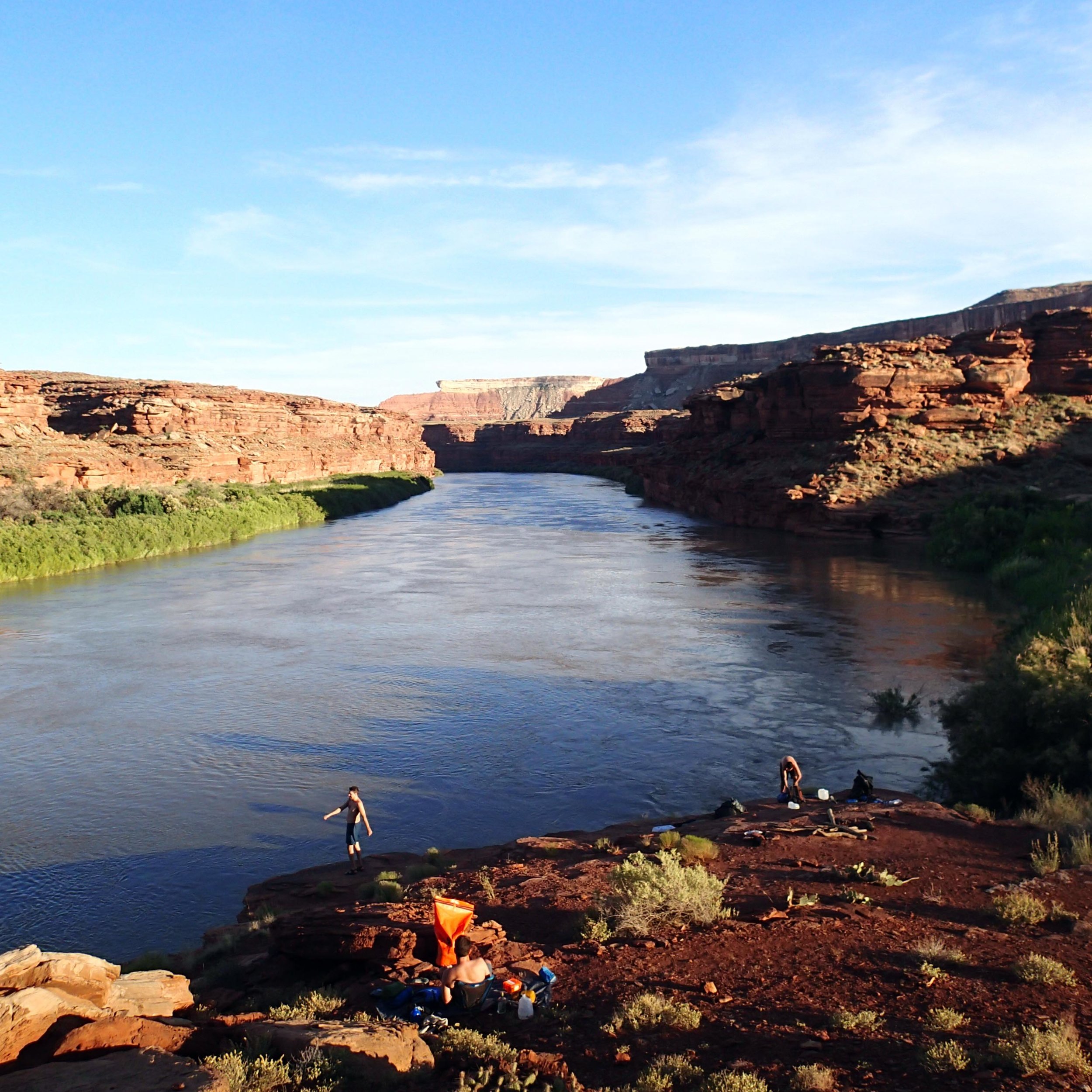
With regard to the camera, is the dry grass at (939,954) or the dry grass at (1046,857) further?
the dry grass at (1046,857)

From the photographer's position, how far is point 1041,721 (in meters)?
11.5

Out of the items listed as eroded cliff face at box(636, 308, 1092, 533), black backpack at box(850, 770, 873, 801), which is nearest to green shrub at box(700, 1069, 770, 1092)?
black backpack at box(850, 770, 873, 801)

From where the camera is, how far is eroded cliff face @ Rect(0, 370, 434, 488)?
40781 mm

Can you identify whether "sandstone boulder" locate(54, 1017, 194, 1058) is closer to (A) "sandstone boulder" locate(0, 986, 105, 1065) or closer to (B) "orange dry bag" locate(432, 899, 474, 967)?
(A) "sandstone boulder" locate(0, 986, 105, 1065)

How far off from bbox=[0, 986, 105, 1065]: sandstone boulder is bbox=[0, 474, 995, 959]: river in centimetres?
315

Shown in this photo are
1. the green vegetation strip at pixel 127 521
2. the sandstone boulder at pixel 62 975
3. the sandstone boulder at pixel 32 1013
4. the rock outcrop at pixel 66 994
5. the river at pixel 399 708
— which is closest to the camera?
the sandstone boulder at pixel 32 1013

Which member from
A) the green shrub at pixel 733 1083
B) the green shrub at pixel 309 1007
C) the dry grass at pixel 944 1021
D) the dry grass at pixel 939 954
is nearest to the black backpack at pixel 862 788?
the dry grass at pixel 939 954

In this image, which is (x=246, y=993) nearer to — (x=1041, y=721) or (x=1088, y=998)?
(x=1088, y=998)

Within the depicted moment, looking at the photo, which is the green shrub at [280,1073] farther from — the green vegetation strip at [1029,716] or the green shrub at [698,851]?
the green vegetation strip at [1029,716]

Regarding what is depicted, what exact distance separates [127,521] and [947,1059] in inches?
1457

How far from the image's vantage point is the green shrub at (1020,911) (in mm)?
7098

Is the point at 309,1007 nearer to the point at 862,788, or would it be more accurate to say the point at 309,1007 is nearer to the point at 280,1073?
the point at 280,1073

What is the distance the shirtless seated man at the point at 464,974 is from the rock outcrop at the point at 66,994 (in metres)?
1.79

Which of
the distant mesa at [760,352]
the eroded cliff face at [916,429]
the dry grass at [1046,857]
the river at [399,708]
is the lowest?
the river at [399,708]
